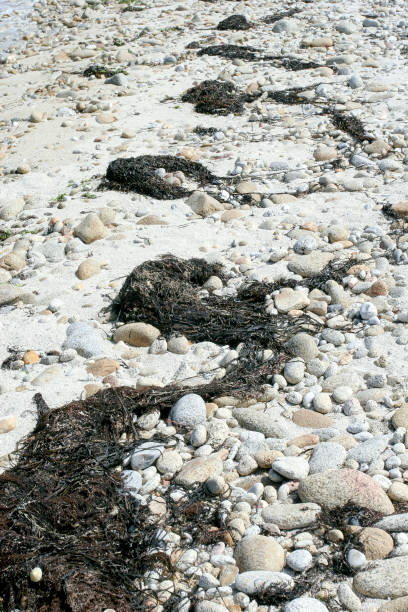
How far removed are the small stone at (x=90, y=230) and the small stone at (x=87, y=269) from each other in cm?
46

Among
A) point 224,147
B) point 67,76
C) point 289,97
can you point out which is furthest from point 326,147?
point 67,76

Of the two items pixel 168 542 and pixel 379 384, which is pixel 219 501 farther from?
pixel 379 384

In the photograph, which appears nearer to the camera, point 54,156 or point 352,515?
point 352,515

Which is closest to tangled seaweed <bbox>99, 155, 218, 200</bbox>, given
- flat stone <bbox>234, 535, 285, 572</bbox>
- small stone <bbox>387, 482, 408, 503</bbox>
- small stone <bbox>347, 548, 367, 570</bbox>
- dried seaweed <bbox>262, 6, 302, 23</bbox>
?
small stone <bbox>387, 482, 408, 503</bbox>

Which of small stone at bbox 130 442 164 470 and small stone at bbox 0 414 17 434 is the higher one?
→ small stone at bbox 130 442 164 470

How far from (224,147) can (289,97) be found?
1.79 metres

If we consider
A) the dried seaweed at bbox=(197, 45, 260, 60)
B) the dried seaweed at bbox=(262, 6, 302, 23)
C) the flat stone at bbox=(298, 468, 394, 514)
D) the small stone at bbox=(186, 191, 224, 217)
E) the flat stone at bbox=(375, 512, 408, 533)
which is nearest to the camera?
the flat stone at bbox=(375, 512, 408, 533)

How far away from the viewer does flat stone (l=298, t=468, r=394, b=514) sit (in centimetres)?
335

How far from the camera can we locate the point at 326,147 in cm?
776

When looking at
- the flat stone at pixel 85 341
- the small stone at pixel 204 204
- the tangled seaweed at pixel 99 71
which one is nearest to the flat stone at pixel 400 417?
the flat stone at pixel 85 341

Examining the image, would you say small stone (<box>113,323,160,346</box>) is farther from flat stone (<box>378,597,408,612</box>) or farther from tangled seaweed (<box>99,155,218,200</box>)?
flat stone (<box>378,597,408,612</box>)

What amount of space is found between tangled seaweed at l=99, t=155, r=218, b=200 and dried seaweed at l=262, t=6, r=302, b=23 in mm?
6527

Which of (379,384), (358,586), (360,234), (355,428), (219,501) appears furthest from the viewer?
(360,234)

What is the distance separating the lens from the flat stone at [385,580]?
2.91m
